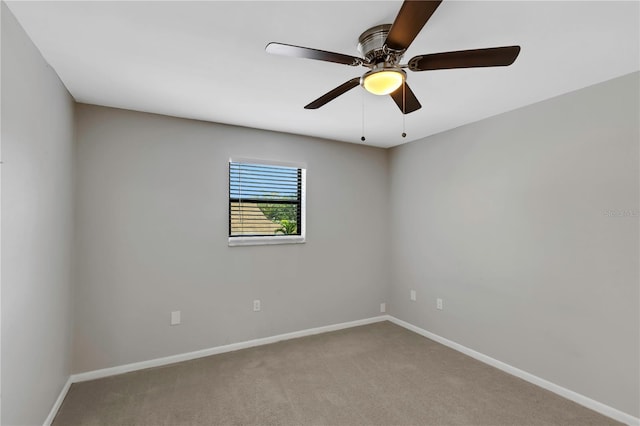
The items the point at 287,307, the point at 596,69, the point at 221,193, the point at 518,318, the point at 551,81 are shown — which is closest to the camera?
the point at 596,69

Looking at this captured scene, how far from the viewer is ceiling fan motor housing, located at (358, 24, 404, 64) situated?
154cm

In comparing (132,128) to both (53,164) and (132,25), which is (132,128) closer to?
(53,164)

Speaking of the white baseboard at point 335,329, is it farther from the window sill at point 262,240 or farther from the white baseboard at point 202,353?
the window sill at point 262,240

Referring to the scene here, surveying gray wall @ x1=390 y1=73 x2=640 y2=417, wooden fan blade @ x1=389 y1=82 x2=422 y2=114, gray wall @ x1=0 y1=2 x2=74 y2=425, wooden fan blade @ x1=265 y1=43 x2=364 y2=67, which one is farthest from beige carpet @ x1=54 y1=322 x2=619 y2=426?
wooden fan blade @ x1=265 y1=43 x2=364 y2=67

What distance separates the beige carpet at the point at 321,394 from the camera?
2172 millimetres

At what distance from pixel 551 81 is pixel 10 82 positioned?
3238 millimetres

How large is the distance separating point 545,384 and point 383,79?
9.06ft

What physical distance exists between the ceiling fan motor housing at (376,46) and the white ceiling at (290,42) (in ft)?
0.12

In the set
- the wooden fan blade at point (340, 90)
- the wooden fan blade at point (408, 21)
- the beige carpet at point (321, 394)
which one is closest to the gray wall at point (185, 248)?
the beige carpet at point (321, 394)

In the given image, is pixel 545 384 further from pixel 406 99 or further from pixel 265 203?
pixel 265 203

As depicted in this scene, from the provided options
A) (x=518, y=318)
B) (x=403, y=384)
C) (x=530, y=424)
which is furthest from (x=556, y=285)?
(x=403, y=384)

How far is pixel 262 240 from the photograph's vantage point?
343 cm

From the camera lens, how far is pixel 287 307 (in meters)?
3.59

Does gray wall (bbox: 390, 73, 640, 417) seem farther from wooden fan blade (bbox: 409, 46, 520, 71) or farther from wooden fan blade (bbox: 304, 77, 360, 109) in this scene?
wooden fan blade (bbox: 304, 77, 360, 109)
